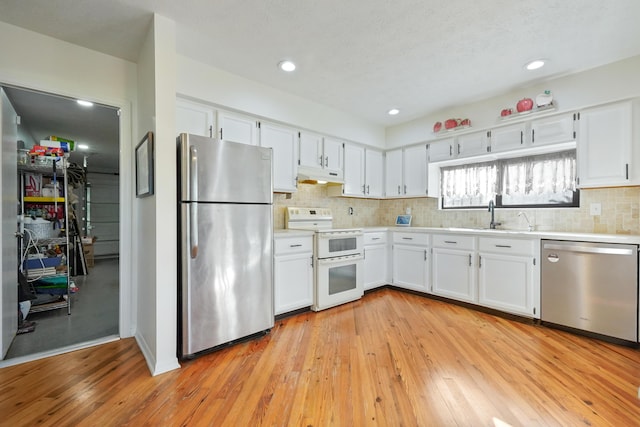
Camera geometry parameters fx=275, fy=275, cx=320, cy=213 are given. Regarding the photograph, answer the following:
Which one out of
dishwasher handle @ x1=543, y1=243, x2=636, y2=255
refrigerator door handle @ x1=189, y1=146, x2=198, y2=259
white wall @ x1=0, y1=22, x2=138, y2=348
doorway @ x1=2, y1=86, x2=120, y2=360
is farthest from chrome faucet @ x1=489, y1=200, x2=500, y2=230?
doorway @ x1=2, y1=86, x2=120, y2=360

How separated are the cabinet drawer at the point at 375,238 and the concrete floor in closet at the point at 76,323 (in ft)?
9.56

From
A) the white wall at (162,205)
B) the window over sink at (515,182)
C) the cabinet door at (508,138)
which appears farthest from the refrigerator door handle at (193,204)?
the window over sink at (515,182)

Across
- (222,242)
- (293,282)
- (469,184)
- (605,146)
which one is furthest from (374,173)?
(222,242)

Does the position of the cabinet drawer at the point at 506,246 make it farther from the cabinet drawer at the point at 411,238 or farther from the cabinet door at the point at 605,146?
the cabinet door at the point at 605,146

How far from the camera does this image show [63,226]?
3.63m

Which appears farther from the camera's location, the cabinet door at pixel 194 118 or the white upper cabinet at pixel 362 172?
the white upper cabinet at pixel 362 172

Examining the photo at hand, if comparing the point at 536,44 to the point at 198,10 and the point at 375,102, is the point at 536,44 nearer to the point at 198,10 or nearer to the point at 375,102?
the point at 375,102

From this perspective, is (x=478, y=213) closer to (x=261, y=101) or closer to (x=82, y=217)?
(x=261, y=101)

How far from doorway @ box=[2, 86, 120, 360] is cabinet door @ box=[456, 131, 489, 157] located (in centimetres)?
386

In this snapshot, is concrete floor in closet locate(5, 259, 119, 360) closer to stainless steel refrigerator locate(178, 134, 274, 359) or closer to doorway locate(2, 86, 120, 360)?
doorway locate(2, 86, 120, 360)

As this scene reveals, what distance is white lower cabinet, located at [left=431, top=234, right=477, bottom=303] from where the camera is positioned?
3182mm

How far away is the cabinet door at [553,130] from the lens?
2.81 m

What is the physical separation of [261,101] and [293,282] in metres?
1.99

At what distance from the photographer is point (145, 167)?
210 centimetres
